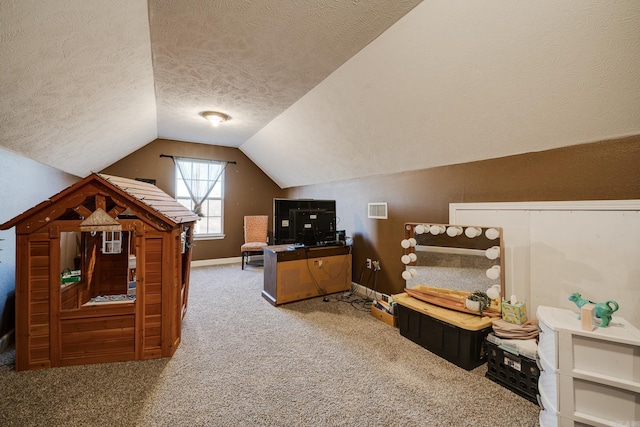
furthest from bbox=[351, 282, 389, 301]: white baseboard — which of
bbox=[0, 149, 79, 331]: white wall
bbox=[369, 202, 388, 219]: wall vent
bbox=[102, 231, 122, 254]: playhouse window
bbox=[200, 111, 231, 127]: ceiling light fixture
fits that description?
bbox=[0, 149, 79, 331]: white wall

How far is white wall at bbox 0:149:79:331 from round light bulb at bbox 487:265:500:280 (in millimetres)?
4372

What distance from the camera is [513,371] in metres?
1.88

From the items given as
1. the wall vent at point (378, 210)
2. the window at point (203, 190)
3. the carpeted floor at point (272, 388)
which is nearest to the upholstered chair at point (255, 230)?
the window at point (203, 190)

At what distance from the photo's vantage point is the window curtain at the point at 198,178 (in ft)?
18.2

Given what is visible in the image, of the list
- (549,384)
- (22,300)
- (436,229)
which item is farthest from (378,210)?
(22,300)

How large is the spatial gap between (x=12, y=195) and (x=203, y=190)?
3.34 metres

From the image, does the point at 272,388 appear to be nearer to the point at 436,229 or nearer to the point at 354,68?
the point at 436,229

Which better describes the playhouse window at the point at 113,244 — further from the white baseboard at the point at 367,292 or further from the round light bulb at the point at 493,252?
the round light bulb at the point at 493,252

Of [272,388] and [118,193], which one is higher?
[118,193]

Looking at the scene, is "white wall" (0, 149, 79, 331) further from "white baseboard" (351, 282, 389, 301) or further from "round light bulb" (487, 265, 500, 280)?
"round light bulb" (487, 265, 500, 280)

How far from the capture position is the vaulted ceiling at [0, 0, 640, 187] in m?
1.53

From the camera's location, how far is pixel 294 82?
9.22ft

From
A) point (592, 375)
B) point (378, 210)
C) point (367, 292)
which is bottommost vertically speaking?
point (367, 292)

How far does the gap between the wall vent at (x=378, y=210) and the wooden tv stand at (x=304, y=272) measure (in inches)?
25.2
